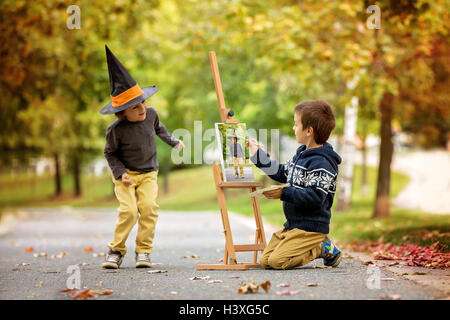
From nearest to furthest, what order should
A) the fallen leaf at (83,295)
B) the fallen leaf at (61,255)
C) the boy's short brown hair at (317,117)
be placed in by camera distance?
1. the fallen leaf at (83,295)
2. the boy's short brown hair at (317,117)
3. the fallen leaf at (61,255)

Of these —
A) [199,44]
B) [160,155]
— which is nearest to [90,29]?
[199,44]

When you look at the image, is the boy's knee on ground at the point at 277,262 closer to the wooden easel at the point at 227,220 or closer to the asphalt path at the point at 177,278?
the asphalt path at the point at 177,278

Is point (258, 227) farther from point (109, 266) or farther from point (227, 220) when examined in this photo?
point (109, 266)

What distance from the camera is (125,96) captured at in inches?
265

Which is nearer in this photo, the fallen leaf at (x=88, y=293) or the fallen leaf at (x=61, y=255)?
the fallen leaf at (x=88, y=293)

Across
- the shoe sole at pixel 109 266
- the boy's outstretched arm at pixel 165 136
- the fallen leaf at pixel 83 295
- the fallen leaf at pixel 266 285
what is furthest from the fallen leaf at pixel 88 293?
the boy's outstretched arm at pixel 165 136

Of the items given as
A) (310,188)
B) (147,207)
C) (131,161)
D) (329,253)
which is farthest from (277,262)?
(131,161)

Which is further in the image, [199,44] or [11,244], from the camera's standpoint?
[199,44]

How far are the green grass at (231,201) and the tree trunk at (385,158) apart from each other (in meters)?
0.42

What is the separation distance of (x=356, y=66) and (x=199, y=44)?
4152 mm

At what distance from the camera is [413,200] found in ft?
76.9

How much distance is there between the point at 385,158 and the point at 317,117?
9.19m

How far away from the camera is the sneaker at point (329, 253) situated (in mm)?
6391

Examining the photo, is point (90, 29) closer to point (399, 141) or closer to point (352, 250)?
point (352, 250)
